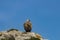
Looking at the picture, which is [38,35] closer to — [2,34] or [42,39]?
[42,39]

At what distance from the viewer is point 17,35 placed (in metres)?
101

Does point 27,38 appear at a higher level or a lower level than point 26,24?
lower

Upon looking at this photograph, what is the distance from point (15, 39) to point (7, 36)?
235 centimetres

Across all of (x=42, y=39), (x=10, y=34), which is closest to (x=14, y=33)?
(x=10, y=34)

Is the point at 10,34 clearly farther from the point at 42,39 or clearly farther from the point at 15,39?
the point at 42,39

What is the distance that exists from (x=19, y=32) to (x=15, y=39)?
2.99m

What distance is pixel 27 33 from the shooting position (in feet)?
335

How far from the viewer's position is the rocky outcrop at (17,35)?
10031 centimetres

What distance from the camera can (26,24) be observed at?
105 metres

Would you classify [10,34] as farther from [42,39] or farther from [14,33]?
[42,39]

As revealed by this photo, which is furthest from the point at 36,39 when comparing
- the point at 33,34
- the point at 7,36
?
the point at 7,36

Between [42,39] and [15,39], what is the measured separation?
309 inches

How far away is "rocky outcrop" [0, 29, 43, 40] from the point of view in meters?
100

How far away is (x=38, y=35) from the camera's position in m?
103
